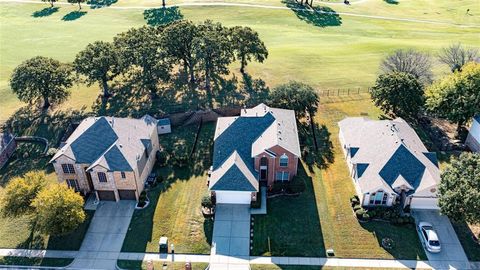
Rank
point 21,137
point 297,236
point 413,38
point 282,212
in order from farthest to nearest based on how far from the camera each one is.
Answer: point 413,38
point 21,137
point 282,212
point 297,236

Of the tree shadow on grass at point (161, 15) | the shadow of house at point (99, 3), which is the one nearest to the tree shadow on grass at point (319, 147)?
the tree shadow on grass at point (161, 15)

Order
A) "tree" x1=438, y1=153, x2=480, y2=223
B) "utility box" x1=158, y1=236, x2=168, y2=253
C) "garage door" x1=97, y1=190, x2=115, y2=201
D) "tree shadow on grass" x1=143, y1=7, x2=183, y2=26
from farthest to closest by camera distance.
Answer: "tree shadow on grass" x1=143, y1=7, x2=183, y2=26, "garage door" x1=97, y1=190, x2=115, y2=201, "utility box" x1=158, y1=236, x2=168, y2=253, "tree" x1=438, y1=153, x2=480, y2=223

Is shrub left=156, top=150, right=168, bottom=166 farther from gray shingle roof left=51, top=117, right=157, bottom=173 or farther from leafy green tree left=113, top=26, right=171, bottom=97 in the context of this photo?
leafy green tree left=113, top=26, right=171, bottom=97

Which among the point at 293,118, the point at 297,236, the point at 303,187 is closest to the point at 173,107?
the point at 293,118

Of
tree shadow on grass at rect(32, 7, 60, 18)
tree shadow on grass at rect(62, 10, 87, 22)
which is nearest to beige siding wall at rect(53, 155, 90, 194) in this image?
tree shadow on grass at rect(62, 10, 87, 22)

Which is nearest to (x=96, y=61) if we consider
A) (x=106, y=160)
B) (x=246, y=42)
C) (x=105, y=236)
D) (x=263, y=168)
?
(x=106, y=160)

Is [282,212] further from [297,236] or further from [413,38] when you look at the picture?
[413,38]

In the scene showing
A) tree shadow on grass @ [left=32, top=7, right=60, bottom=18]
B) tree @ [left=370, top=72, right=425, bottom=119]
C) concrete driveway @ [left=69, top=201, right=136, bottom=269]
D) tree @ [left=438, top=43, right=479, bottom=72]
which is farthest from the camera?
tree shadow on grass @ [left=32, top=7, right=60, bottom=18]
